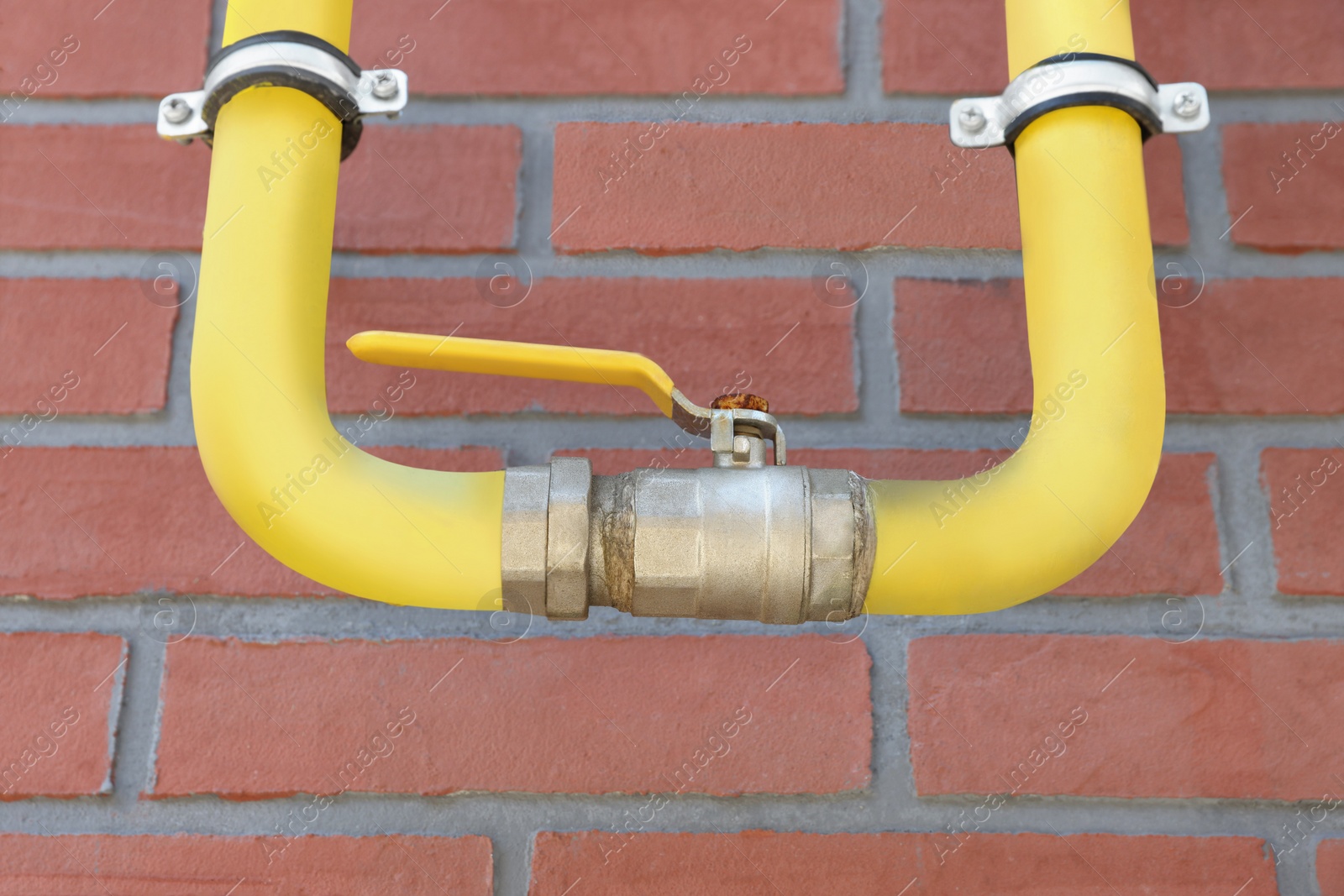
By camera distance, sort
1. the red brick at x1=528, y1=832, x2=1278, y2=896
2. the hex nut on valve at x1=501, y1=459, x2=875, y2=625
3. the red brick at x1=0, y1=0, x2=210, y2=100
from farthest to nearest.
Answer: the red brick at x1=0, y1=0, x2=210, y2=100 < the red brick at x1=528, y1=832, x2=1278, y2=896 < the hex nut on valve at x1=501, y1=459, x2=875, y2=625

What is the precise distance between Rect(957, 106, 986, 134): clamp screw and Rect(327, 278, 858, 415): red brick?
0.14 metres

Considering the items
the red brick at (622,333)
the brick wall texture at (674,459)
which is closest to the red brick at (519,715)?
the brick wall texture at (674,459)

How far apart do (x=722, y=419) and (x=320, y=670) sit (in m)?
0.26

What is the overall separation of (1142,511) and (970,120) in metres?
0.22

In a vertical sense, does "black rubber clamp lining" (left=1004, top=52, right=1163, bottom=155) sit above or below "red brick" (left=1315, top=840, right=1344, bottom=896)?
above

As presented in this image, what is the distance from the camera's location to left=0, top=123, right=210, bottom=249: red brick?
1.89ft

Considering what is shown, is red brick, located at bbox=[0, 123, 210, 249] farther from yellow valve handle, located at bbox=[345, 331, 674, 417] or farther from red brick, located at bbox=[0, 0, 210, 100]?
yellow valve handle, located at bbox=[345, 331, 674, 417]

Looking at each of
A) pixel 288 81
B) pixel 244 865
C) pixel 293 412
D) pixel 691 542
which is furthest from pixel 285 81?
pixel 244 865

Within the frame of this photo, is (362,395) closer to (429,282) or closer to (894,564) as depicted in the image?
(429,282)

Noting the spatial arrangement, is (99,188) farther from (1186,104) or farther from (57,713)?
(1186,104)

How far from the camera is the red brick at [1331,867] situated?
0.49 metres

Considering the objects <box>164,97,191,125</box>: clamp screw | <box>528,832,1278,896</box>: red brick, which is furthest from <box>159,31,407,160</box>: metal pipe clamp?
<box>528,832,1278,896</box>: red brick

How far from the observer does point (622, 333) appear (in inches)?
22.0

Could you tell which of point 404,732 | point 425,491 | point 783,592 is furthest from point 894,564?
point 404,732
